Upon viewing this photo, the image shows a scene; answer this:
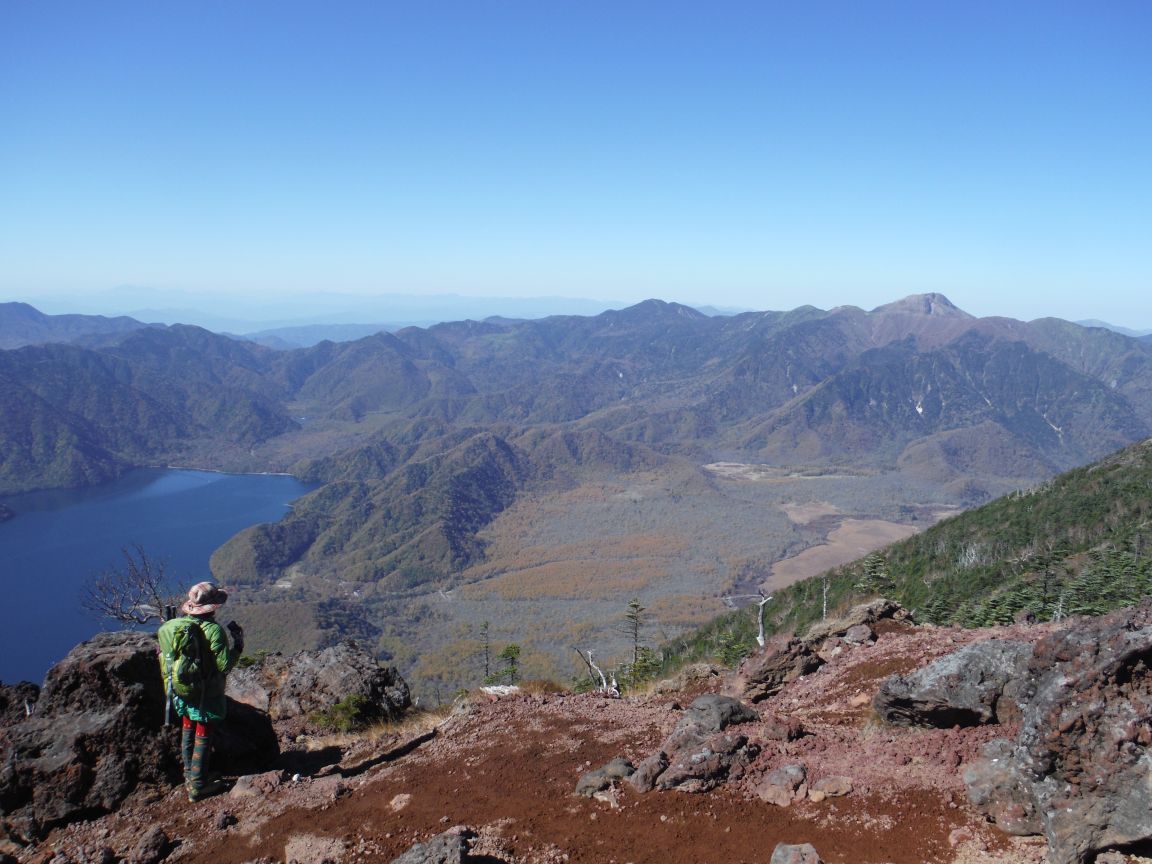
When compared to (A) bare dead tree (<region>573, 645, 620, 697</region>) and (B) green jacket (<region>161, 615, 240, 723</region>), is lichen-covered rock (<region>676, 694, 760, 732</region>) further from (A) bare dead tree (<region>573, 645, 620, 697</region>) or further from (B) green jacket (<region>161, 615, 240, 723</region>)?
(B) green jacket (<region>161, 615, 240, 723</region>)

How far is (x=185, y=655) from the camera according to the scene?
8.77m

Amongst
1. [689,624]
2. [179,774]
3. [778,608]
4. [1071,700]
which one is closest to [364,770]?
[179,774]

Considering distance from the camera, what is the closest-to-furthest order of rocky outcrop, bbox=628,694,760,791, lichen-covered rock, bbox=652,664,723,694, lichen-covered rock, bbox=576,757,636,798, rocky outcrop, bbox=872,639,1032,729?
rocky outcrop, bbox=628,694,760,791 < lichen-covered rock, bbox=576,757,636,798 < rocky outcrop, bbox=872,639,1032,729 < lichen-covered rock, bbox=652,664,723,694

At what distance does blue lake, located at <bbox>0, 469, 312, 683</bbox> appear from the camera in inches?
3733

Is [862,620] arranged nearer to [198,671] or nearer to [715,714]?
[715,714]

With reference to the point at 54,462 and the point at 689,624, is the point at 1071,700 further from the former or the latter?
the point at 54,462

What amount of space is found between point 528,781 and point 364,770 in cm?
319

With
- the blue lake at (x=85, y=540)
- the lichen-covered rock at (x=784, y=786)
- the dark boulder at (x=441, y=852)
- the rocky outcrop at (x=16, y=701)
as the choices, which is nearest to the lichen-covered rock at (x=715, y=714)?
the lichen-covered rock at (x=784, y=786)

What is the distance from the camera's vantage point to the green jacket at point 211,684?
29.8 ft

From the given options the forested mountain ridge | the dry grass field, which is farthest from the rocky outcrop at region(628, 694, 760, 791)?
the dry grass field

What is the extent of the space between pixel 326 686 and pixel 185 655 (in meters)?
7.45

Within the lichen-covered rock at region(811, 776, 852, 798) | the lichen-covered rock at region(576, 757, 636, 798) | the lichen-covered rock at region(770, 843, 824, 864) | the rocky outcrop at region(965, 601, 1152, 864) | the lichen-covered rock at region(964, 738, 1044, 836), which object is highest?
the rocky outcrop at region(965, 601, 1152, 864)

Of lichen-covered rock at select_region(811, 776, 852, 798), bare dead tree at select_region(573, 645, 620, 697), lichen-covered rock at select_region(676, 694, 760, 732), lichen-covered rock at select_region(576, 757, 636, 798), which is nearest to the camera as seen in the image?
lichen-covered rock at select_region(811, 776, 852, 798)

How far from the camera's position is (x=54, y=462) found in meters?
195
